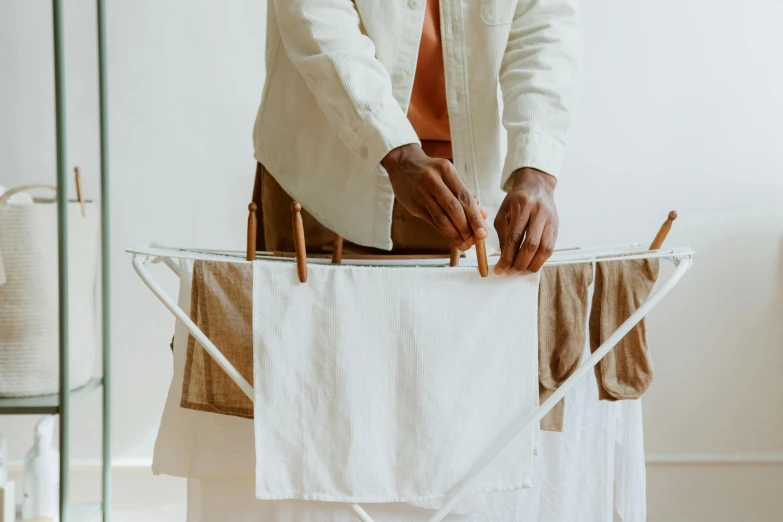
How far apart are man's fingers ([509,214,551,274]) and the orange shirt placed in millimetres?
344

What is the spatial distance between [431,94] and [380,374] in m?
0.50

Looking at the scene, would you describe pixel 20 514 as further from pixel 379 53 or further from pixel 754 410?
pixel 754 410

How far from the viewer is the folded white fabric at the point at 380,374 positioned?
942 mm

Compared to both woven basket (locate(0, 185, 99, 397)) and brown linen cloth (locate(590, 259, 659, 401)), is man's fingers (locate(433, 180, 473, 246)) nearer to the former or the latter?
brown linen cloth (locate(590, 259, 659, 401))

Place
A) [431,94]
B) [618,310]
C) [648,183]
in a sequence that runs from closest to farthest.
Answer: [618,310] → [431,94] → [648,183]

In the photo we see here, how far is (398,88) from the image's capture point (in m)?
1.13

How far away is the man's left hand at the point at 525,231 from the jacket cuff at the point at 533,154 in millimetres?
71

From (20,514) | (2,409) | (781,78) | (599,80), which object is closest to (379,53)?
(2,409)

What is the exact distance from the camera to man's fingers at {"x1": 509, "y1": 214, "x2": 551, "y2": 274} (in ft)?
3.05

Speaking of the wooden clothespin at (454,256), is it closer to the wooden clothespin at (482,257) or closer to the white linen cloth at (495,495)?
the wooden clothespin at (482,257)

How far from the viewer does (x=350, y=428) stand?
3.12 ft

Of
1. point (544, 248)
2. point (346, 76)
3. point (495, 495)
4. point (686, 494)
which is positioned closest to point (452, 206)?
point (544, 248)

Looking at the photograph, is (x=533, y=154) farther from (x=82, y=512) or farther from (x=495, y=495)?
(x=82, y=512)

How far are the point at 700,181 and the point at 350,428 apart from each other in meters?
1.45
